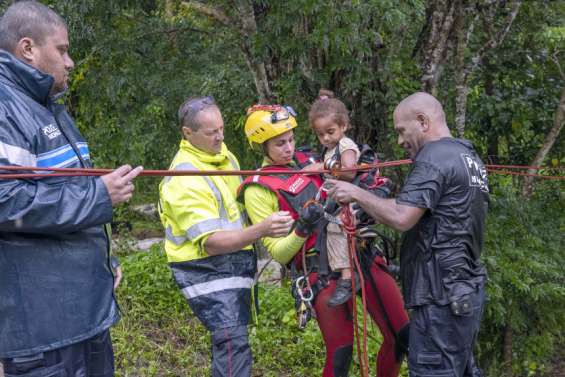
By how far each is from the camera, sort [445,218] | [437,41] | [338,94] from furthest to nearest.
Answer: [437,41]
[338,94]
[445,218]

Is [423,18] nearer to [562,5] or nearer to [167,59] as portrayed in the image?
[562,5]

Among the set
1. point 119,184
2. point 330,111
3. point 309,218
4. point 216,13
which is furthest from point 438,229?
point 216,13

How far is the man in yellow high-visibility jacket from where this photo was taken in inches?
120

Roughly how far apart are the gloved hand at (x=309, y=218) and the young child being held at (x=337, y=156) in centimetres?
29

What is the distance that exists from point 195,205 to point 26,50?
101 cm

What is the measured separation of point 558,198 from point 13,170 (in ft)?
18.5

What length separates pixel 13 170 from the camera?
2367mm

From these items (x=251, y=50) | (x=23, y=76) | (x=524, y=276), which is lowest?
(x=524, y=276)

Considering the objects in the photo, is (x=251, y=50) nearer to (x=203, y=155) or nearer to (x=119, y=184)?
(x=203, y=155)

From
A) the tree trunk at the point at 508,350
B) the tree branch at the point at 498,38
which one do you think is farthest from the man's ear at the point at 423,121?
the tree trunk at the point at 508,350

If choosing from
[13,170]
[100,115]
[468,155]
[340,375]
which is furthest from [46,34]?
[100,115]

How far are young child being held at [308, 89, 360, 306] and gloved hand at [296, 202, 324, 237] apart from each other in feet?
0.95

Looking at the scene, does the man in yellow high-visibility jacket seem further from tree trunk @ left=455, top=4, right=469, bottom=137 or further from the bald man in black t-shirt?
tree trunk @ left=455, top=4, right=469, bottom=137

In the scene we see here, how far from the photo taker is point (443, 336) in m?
3.06
